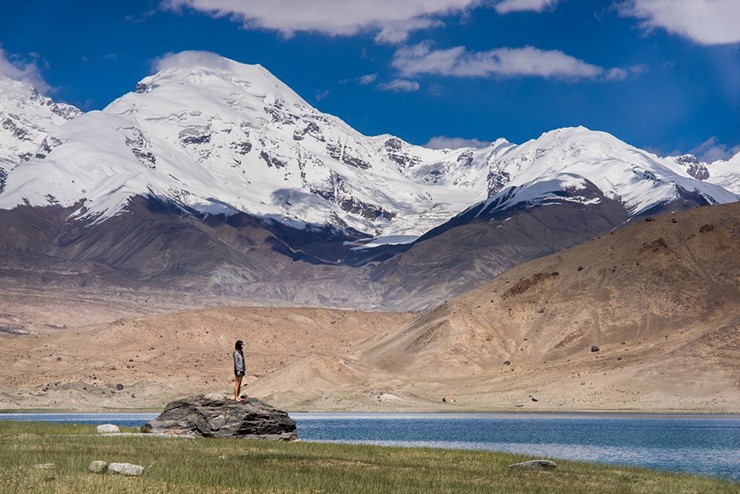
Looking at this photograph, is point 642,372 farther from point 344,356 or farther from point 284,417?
point 284,417

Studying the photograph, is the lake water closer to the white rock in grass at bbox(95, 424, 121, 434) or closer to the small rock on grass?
the small rock on grass

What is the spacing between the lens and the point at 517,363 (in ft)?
540

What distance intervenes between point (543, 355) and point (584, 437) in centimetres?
8865

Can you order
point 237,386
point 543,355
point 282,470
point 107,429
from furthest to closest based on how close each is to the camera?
point 543,355 → point 237,386 → point 107,429 → point 282,470

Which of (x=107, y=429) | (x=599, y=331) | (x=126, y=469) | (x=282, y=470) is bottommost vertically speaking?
(x=282, y=470)

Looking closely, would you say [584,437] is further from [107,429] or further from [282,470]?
[282,470]

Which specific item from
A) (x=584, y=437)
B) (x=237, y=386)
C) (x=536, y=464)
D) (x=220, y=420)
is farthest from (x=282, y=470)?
(x=584, y=437)

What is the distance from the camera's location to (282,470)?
3769 cm

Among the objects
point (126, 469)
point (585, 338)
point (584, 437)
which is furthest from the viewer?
point (585, 338)

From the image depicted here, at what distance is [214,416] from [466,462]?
1336 centimetres

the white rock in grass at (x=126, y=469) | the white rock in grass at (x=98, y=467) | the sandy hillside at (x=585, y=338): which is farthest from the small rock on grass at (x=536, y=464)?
the sandy hillside at (x=585, y=338)

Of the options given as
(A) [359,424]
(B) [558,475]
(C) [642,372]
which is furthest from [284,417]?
(C) [642,372]

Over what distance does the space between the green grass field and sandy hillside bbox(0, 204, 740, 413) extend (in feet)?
287

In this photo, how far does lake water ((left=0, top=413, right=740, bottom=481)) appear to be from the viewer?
184 feet
